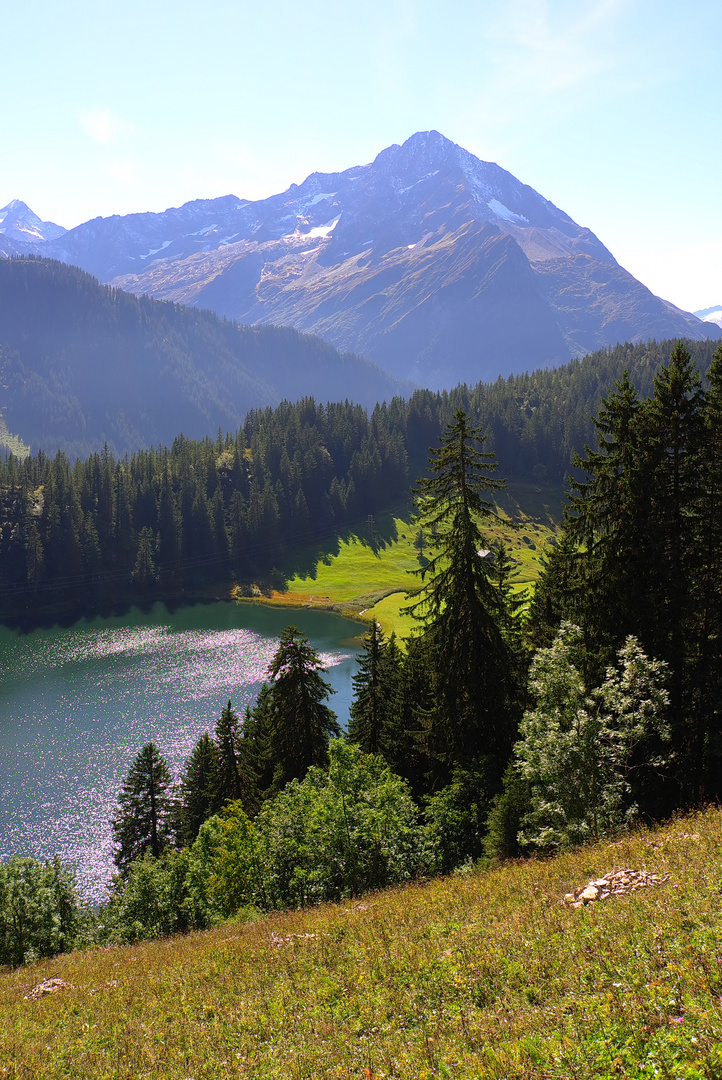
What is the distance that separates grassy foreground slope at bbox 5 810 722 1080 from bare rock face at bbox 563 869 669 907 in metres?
0.32

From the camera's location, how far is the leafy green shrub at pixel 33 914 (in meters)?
31.5

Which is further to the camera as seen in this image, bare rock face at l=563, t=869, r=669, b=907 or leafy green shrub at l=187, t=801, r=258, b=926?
leafy green shrub at l=187, t=801, r=258, b=926

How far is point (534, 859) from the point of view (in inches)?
707

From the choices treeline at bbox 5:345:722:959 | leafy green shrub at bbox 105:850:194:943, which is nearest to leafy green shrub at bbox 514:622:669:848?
treeline at bbox 5:345:722:959

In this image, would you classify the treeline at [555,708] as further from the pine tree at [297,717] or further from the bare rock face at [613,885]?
the pine tree at [297,717]

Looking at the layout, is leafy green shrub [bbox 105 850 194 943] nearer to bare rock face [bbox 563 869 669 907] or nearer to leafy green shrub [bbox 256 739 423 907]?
leafy green shrub [bbox 256 739 423 907]

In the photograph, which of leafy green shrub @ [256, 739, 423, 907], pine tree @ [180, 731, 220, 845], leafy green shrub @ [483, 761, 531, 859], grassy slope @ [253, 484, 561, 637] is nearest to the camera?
leafy green shrub @ [483, 761, 531, 859]

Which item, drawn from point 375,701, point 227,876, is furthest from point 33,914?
point 375,701

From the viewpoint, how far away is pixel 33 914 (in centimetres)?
3234

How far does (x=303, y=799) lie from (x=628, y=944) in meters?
16.8

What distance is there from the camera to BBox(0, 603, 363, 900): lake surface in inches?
2203

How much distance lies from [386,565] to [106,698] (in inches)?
3439

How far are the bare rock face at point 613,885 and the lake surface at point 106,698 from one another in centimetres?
4696

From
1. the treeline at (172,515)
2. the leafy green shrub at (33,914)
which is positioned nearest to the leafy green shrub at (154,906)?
the leafy green shrub at (33,914)
